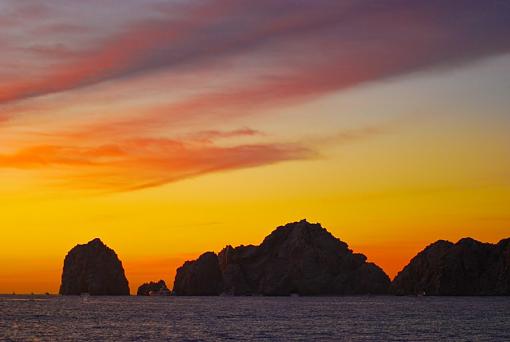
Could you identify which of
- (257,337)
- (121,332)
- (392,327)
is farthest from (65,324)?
(392,327)

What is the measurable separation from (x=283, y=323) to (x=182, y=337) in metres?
39.4

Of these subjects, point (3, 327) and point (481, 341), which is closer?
point (481, 341)

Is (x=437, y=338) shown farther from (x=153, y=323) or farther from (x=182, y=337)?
(x=153, y=323)

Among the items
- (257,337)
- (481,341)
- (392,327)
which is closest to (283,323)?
(392,327)

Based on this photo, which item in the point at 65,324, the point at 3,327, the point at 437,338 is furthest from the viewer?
the point at 65,324

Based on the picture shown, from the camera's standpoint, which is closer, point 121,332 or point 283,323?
point 121,332

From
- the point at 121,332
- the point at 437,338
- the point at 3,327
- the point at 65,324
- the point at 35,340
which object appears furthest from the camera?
the point at 65,324

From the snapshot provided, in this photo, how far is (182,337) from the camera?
120 m

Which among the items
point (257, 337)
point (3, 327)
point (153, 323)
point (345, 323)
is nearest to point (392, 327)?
point (345, 323)

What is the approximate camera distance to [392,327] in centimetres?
14550

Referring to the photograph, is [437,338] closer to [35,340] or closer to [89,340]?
[89,340]

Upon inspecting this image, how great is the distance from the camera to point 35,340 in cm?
11312

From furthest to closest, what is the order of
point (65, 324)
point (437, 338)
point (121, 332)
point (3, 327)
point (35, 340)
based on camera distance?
point (65, 324) < point (3, 327) < point (121, 332) < point (437, 338) < point (35, 340)

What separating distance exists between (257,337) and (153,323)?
41855mm
